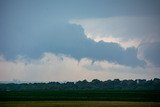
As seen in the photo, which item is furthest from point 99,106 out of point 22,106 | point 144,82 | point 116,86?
point 144,82

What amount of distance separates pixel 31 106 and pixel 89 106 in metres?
9.27

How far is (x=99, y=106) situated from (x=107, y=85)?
420ft

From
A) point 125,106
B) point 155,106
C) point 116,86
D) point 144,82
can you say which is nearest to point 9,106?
point 125,106

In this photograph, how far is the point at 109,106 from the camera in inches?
2223

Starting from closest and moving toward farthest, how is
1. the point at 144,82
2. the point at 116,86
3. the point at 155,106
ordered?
1. the point at 155,106
2. the point at 116,86
3. the point at 144,82

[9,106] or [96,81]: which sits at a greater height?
[96,81]

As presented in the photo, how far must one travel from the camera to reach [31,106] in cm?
5669

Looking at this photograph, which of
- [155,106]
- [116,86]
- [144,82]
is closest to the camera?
[155,106]

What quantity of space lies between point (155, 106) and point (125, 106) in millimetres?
4637

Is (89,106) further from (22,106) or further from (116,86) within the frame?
(116,86)

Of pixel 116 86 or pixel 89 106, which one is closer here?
pixel 89 106

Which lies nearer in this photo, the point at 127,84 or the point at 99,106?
the point at 99,106

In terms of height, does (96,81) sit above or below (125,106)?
above

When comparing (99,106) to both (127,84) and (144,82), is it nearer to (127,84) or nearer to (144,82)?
(127,84)
